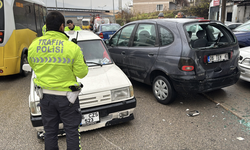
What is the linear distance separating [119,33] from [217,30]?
2.51 meters

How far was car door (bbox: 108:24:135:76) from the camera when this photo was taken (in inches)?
203

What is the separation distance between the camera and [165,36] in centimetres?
416

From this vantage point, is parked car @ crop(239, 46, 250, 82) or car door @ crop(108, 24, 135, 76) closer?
parked car @ crop(239, 46, 250, 82)

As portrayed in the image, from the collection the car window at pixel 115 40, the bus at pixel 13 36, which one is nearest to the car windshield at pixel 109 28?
the bus at pixel 13 36

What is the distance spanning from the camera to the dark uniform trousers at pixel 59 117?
85.9 inches

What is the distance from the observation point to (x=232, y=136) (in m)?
3.12

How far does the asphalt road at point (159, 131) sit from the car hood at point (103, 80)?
0.79m

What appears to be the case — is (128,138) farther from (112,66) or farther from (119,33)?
(119,33)

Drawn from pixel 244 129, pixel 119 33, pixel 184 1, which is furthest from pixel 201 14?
pixel 244 129

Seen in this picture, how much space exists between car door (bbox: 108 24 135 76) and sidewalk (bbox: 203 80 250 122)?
2242mm

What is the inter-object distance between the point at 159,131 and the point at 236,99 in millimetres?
2266

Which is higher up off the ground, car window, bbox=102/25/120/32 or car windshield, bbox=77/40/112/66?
car window, bbox=102/25/120/32

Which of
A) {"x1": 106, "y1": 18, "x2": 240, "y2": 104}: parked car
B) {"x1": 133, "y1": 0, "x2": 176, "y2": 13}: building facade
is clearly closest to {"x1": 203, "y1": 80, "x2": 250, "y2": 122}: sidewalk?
{"x1": 106, "y1": 18, "x2": 240, "y2": 104}: parked car

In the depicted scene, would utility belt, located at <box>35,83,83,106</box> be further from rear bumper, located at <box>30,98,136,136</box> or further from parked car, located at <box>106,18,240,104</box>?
parked car, located at <box>106,18,240,104</box>
